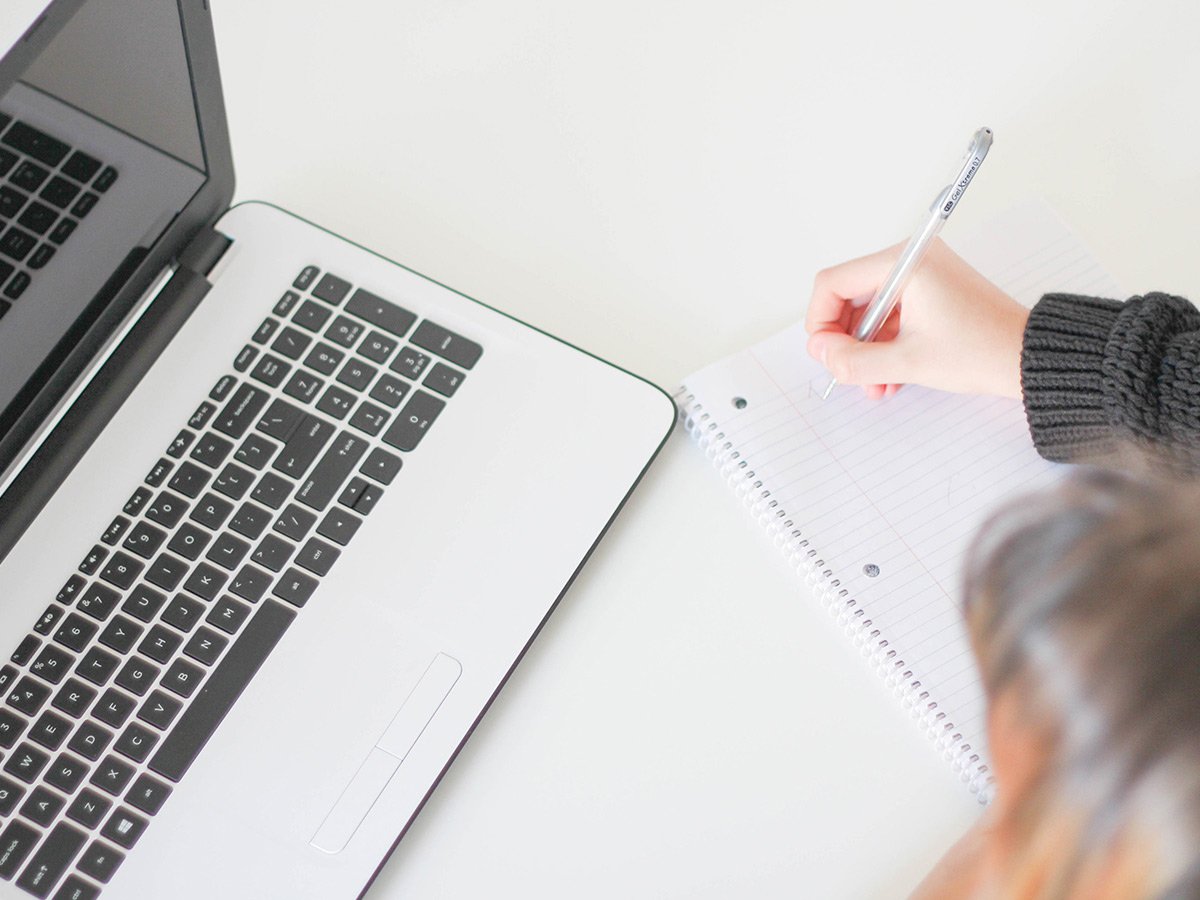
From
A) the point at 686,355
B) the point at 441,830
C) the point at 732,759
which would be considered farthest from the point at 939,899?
the point at 686,355

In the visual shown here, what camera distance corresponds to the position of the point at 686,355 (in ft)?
2.35

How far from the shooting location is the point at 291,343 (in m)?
0.67

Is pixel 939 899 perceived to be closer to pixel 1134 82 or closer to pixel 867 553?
pixel 867 553

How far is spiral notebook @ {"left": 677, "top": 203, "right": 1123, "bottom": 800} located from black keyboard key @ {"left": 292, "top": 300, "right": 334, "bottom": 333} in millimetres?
222

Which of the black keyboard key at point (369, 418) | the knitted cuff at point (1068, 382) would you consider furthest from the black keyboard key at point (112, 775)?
the knitted cuff at point (1068, 382)

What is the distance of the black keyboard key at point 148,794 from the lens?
1.82ft

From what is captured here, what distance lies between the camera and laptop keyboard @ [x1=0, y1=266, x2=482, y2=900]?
0.55m

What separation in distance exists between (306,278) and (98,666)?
0.84ft

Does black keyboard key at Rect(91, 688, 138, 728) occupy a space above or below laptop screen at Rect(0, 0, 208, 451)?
below

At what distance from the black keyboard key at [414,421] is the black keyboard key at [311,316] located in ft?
0.25

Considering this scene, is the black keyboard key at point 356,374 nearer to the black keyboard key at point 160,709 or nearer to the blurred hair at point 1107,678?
the black keyboard key at point 160,709

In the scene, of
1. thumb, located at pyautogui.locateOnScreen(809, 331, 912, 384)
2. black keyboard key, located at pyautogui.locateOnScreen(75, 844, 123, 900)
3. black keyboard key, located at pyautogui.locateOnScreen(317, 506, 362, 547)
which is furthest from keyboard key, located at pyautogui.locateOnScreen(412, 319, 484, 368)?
black keyboard key, located at pyautogui.locateOnScreen(75, 844, 123, 900)

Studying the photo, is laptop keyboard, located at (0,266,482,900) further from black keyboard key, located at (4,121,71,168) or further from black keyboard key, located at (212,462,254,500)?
A: black keyboard key, located at (4,121,71,168)

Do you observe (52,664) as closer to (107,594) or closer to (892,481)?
(107,594)
